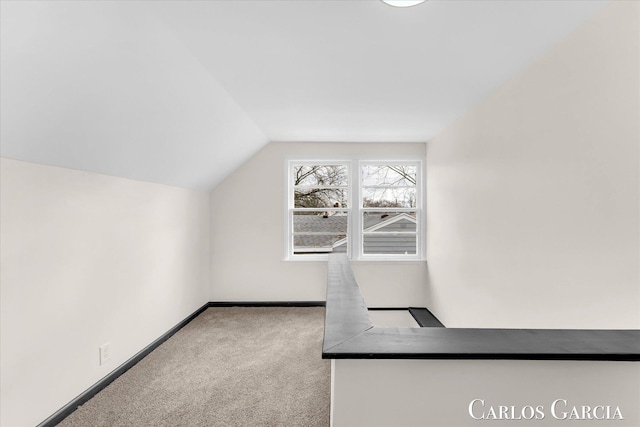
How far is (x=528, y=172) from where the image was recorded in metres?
2.12

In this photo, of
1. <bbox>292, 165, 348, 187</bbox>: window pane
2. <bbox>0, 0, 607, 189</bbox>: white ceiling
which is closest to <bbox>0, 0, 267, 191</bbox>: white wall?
<bbox>0, 0, 607, 189</bbox>: white ceiling

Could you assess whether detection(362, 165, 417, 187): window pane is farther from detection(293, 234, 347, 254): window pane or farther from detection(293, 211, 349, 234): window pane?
detection(293, 234, 347, 254): window pane

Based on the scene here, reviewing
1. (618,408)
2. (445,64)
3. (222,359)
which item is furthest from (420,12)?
(222,359)

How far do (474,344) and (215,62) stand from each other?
2.01 m

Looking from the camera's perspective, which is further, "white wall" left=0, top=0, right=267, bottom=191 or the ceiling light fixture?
the ceiling light fixture

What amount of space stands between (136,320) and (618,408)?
3036mm

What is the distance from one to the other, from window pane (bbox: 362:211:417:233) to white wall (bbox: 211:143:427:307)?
0.48m

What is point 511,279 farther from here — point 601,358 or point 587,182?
point 601,358

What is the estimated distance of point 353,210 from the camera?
15.0 ft

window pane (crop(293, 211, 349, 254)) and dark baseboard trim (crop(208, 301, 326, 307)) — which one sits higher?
window pane (crop(293, 211, 349, 254))

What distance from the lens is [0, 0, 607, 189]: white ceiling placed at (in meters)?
1.38

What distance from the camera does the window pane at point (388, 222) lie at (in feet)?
15.1

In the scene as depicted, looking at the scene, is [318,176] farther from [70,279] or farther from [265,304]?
[70,279]

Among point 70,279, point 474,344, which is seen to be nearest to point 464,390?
point 474,344
